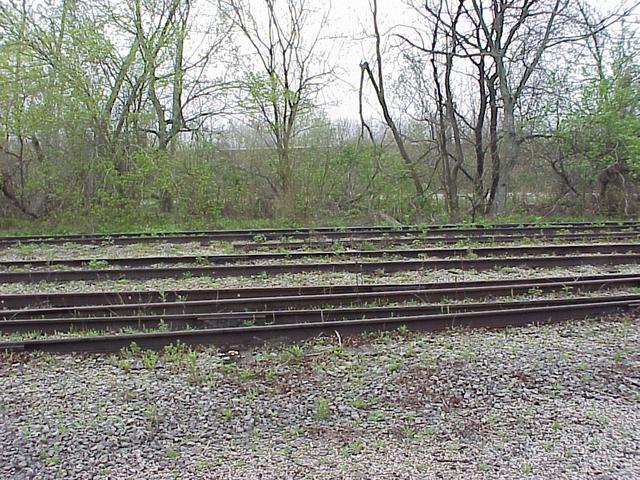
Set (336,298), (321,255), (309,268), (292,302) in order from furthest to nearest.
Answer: (321,255), (309,268), (336,298), (292,302)

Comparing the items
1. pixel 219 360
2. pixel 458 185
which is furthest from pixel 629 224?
pixel 219 360

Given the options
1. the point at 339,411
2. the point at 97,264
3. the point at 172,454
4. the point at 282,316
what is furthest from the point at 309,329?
the point at 97,264

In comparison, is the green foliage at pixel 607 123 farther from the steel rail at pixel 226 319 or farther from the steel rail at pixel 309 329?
the steel rail at pixel 226 319

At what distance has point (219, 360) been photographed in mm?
5711

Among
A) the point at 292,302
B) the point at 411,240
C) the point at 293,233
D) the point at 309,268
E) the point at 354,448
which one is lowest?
the point at 354,448

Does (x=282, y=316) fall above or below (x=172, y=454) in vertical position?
above

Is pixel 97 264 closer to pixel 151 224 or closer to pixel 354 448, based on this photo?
pixel 151 224

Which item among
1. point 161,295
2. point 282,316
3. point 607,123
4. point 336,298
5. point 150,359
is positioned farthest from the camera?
point 607,123

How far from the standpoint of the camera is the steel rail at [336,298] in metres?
7.08

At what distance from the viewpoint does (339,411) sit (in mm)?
4637

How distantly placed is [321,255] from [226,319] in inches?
187

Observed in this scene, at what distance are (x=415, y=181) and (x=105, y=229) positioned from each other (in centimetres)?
1124

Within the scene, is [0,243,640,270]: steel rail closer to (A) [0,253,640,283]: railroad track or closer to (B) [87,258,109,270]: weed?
(B) [87,258,109,270]: weed

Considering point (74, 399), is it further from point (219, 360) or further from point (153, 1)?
point (153, 1)
